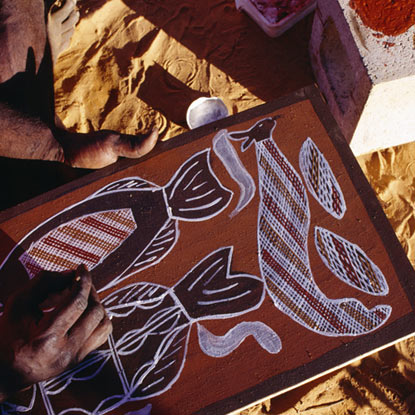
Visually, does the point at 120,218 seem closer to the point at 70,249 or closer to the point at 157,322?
the point at 70,249

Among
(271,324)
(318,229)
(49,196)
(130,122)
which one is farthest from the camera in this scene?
(130,122)

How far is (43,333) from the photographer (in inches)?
60.3

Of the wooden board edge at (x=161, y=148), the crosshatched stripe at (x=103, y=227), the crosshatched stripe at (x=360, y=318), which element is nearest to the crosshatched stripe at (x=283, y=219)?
the crosshatched stripe at (x=360, y=318)

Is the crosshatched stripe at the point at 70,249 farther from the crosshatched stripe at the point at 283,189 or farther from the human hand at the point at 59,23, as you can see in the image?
the human hand at the point at 59,23

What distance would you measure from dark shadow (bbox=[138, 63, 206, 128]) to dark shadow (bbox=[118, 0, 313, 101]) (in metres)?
0.33

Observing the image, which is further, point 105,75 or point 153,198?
point 105,75

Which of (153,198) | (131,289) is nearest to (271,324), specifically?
(131,289)

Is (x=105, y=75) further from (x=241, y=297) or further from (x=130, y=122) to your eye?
(x=241, y=297)

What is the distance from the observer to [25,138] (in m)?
2.28

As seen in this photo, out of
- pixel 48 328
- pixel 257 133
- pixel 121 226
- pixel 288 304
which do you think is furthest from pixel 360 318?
pixel 48 328

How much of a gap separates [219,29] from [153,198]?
6.63ft

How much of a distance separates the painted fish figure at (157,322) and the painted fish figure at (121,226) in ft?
0.53

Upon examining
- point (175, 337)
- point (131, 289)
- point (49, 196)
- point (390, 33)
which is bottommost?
point (175, 337)

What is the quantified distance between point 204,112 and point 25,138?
119 cm
